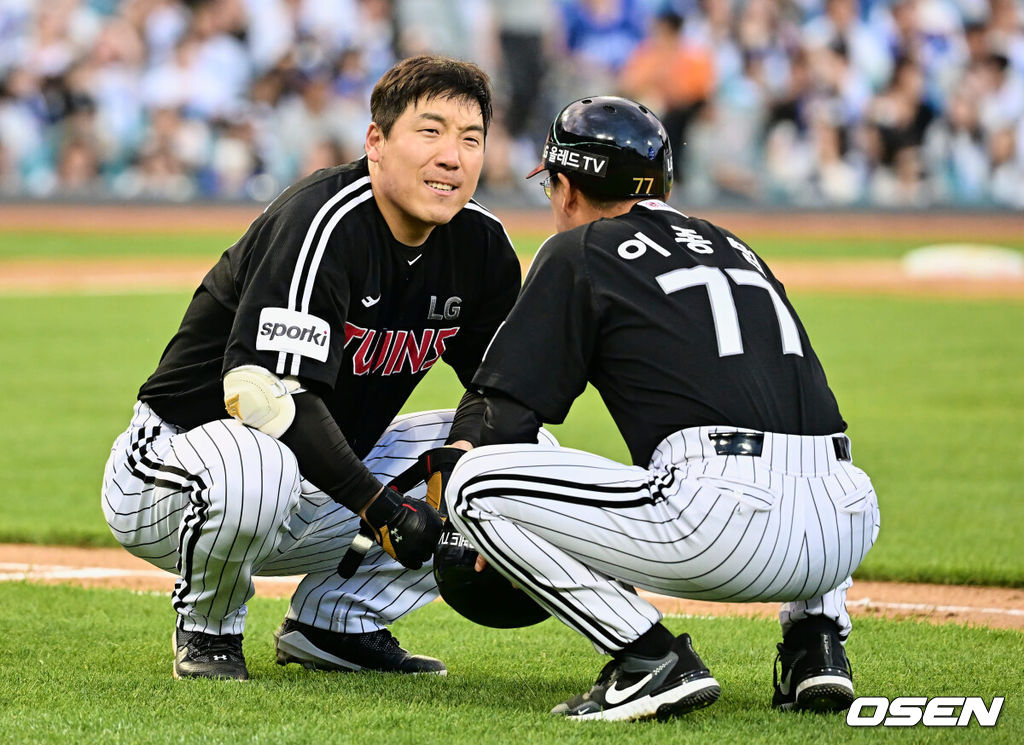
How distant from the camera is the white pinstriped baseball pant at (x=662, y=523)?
3.18m

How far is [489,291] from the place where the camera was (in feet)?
13.4

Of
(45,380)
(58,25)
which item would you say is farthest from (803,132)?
(45,380)

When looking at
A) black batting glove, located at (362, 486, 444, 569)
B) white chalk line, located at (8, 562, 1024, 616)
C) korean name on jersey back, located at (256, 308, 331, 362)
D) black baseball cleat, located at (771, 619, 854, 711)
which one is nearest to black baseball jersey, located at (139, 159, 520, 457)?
korean name on jersey back, located at (256, 308, 331, 362)

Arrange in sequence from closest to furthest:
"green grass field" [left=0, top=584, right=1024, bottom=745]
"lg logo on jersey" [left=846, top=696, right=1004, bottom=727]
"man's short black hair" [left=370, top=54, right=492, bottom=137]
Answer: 1. "green grass field" [left=0, top=584, right=1024, bottom=745]
2. "lg logo on jersey" [left=846, top=696, right=1004, bottom=727]
3. "man's short black hair" [left=370, top=54, right=492, bottom=137]

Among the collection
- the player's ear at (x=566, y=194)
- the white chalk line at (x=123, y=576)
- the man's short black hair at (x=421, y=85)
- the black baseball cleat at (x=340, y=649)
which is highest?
the man's short black hair at (x=421, y=85)

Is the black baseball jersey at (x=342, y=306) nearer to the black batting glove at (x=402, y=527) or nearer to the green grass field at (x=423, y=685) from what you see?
the black batting glove at (x=402, y=527)

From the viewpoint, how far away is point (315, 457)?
3.53 metres

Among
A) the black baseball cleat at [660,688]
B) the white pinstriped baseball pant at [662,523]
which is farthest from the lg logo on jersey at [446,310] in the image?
the black baseball cleat at [660,688]

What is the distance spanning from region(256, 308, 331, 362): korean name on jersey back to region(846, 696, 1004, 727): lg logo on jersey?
58.3 inches

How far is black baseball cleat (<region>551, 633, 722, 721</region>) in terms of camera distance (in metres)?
3.22

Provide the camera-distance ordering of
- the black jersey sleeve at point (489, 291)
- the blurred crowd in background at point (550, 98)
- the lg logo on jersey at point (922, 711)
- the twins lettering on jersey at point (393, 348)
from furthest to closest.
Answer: the blurred crowd in background at point (550, 98) < the black jersey sleeve at point (489, 291) < the twins lettering on jersey at point (393, 348) < the lg logo on jersey at point (922, 711)

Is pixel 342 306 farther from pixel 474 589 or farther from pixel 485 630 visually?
pixel 485 630

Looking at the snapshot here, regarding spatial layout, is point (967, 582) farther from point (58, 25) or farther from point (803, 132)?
Answer: point (58, 25)

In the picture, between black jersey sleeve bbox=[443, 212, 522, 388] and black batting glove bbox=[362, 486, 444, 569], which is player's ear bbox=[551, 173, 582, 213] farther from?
black batting glove bbox=[362, 486, 444, 569]
